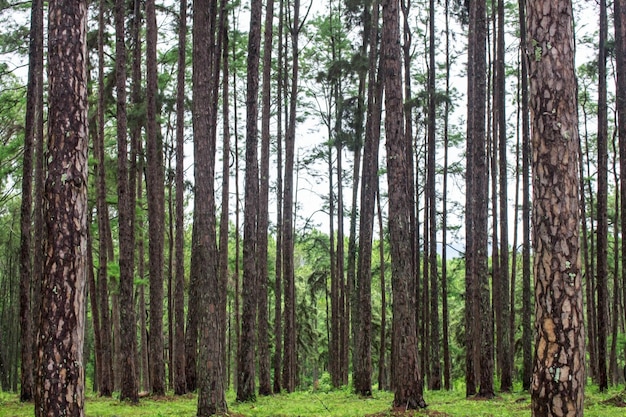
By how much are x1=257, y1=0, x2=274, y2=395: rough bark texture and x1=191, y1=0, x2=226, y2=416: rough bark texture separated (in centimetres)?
536

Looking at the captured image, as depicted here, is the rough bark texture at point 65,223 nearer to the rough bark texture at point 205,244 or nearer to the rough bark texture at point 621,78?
the rough bark texture at point 205,244

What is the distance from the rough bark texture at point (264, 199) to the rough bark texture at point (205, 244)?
5.36m

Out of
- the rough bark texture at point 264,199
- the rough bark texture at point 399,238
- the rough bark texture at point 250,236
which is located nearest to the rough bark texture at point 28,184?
the rough bark texture at point 250,236

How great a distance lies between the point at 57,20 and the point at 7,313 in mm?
37054

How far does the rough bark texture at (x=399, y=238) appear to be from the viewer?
1061cm

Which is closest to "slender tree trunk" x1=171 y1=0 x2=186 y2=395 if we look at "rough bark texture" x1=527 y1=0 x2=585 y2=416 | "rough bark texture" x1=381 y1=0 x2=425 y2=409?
"rough bark texture" x1=381 y1=0 x2=425 y2=409

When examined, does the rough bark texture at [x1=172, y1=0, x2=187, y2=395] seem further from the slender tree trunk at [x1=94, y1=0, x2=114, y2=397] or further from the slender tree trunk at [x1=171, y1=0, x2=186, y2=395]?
the slender tree trunk at [x1=94, y1=0, x2=114, y2=397]

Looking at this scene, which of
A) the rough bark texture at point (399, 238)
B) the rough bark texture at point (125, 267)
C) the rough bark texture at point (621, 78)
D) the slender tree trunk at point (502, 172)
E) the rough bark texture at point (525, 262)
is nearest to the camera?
the rough bark texture at point (399, 238)

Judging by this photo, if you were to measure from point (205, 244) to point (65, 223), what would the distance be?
3.77 m

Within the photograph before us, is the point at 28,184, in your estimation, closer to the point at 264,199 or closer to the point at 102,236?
the point at 102,236

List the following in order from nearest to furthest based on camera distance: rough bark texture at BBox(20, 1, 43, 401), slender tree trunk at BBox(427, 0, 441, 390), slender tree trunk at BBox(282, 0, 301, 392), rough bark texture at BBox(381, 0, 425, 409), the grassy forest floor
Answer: the grassy forest floor
rough bark texture at BBox(381, 0, 425, 409)
rough bark texture at BBox(20, 1, 43, 401)
slender tree trunk at BBox(427, 0, 441, 390)
slender tree trunk at BBox(282, 0, 301, 392)

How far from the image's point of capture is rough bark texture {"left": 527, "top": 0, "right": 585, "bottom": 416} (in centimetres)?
536

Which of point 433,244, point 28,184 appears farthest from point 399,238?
point 28,184

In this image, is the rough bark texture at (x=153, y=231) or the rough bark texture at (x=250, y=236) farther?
the rough bark texture at (x=153, y=231)
